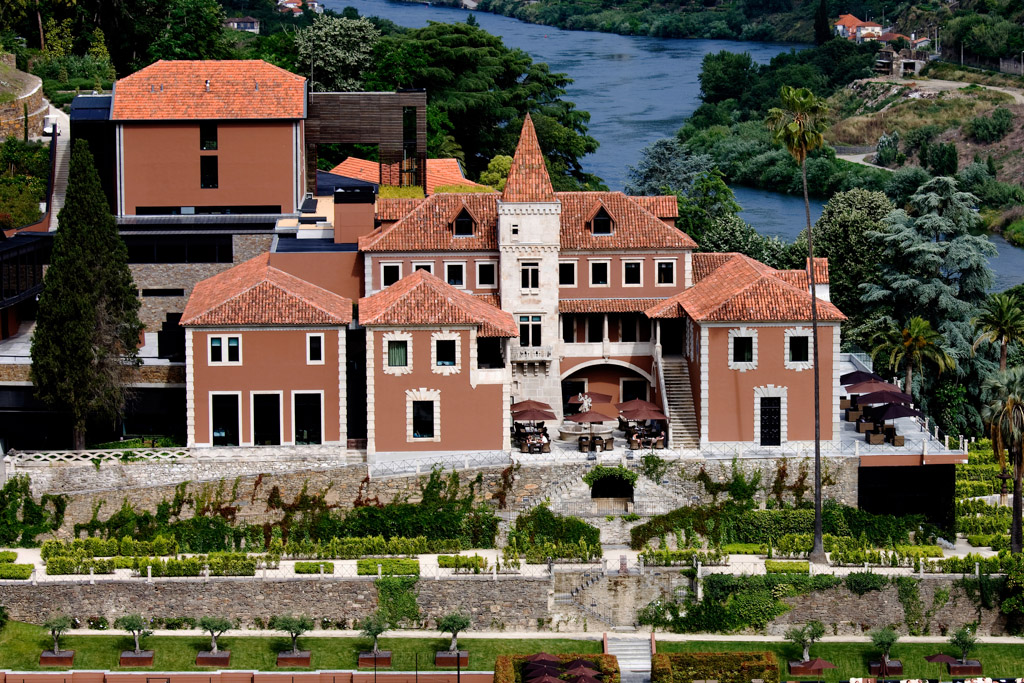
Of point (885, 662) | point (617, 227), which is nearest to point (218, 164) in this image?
point (617, 227)

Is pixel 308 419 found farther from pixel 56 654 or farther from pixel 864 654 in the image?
pixel 864 654

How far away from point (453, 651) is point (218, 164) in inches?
1157

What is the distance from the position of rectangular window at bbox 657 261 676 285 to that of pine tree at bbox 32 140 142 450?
21391 mm

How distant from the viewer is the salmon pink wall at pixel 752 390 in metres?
73.5

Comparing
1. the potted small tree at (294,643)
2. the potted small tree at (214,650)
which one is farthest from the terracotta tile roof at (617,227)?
the potted small tree at (214,650)

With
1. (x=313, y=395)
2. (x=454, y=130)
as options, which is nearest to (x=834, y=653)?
(x=313, y=395)

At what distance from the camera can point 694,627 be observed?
68375mm

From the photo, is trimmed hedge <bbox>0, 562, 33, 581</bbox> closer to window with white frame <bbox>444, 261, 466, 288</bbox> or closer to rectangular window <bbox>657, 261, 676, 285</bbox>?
window with white frame <bbox>444, 261, 466, 288</bbox>

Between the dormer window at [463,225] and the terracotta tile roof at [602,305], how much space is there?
4.72m

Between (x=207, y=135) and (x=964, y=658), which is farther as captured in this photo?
(x=207, y=135)

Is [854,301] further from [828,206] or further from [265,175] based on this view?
[265,175]

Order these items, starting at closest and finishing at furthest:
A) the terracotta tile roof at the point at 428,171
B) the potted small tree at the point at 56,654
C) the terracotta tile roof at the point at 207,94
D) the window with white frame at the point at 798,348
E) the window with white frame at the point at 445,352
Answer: the potted small tree at the point at 56,654 → the window with white frame at the point at 445,352 → the window with white frame at the point at 798,348 → the terracotta tile roof at the point at 207,94 → the terracotta tile roof at the point at 428,171

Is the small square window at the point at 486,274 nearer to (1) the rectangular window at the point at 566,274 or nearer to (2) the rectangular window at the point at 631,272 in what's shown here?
(1) the rectangular window at the point at 566,274

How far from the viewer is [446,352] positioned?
72.6 m
